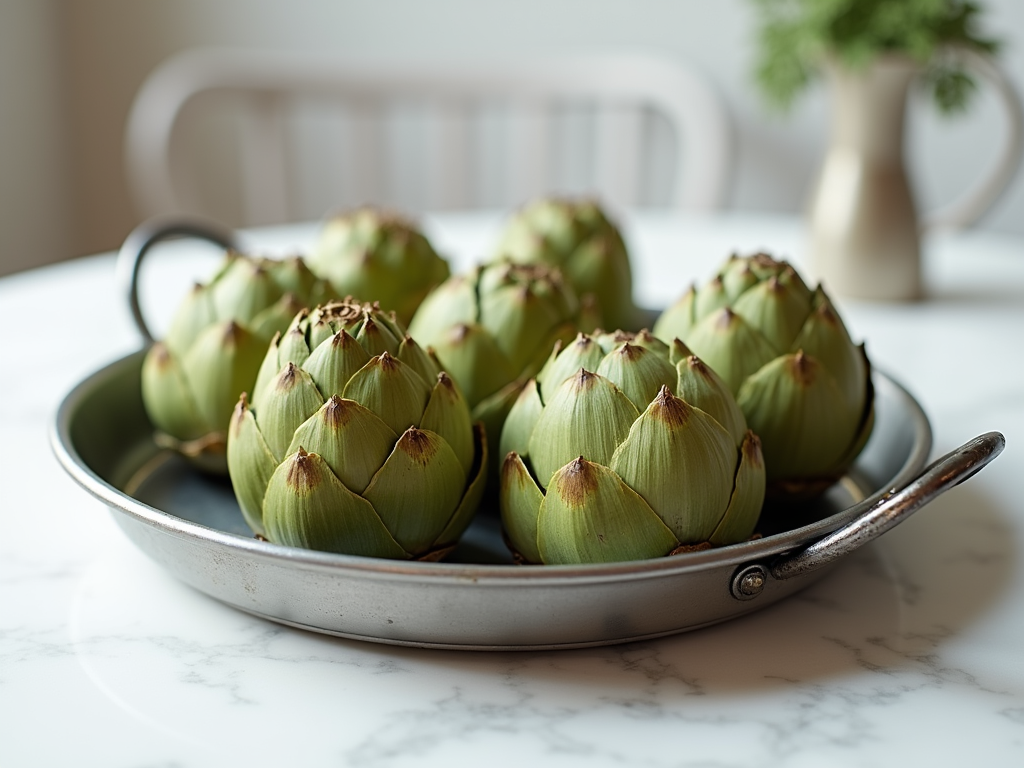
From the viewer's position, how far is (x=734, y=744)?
0.34 meters

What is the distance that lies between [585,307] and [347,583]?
9.5 inches

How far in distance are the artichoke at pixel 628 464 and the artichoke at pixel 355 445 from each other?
0.03 m

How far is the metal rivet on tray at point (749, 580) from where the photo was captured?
1.22 ft

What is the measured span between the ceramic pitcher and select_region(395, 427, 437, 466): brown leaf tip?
0.58m

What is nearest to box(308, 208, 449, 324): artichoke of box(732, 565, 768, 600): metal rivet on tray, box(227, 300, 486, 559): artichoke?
box(227, 300, 486, 559): artichoke

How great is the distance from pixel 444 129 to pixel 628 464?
1.30 metres

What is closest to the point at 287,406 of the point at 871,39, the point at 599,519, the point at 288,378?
the point at 288,378

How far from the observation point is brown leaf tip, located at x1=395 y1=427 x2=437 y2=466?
1.27 ft

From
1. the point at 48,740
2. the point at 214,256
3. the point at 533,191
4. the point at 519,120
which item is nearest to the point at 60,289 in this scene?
the point at 214,256

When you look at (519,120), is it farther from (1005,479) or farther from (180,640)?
(180,640)

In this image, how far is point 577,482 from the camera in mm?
373

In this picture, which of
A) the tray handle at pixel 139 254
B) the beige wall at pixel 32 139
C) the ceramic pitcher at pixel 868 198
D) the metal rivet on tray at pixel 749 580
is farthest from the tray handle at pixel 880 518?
the beige wall at pixel 32 139

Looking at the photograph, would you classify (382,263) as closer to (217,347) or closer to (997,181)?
(217,347)

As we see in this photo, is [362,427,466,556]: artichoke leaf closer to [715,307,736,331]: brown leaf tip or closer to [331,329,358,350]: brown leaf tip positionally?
[331,329,358,350]: brown leaf tip
